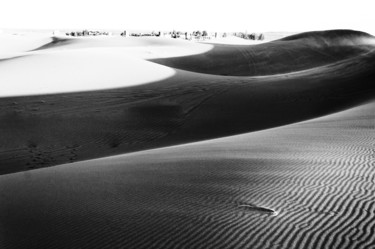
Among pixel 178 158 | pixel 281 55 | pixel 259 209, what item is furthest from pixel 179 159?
pixel 281 55

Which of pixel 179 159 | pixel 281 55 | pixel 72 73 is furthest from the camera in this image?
pixel 281 55

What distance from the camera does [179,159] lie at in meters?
6.10

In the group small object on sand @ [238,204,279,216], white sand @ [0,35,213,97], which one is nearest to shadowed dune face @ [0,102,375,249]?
small object on sand @ [238,204,279,216]

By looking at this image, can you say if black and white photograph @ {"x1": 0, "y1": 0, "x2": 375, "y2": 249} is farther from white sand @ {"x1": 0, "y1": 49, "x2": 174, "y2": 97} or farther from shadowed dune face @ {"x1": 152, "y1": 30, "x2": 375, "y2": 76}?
shadowed dune face @ {"x1": 152, "y1": 30, "x2": 375, "y2": 76}

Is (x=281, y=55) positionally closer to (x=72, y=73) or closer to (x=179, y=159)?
(x=72, y=73)

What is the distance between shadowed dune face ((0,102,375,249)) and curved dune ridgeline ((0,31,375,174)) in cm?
235

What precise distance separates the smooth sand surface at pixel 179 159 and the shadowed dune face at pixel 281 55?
23.6 ft

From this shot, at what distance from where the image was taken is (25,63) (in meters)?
16.3

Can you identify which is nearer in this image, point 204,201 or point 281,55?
point 204,201

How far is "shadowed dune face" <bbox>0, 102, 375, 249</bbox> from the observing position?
3180 mm

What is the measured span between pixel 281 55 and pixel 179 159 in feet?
74.0

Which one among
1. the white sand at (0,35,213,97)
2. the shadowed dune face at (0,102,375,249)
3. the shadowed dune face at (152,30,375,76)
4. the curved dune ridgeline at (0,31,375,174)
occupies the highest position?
the shadowed dune face at (0,102,375,249)

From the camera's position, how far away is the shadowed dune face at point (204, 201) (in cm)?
318

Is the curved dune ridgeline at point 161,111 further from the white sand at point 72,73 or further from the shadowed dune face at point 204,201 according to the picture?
the shadowed dune face at point 204,201
